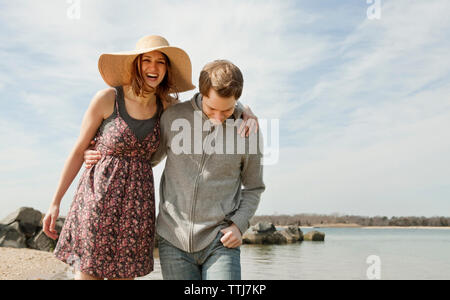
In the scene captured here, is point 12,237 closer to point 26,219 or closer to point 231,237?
point 26,219

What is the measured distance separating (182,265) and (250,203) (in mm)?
540

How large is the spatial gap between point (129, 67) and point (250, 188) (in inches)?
44.9

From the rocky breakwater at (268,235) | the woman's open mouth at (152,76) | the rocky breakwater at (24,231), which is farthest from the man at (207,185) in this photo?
the rocky breakwater at (268,235)

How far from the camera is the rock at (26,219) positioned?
37.2ft

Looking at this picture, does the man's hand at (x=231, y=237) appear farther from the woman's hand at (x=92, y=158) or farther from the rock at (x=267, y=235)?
the rock at (x=267, y=235)

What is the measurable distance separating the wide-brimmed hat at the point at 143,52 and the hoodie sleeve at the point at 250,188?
0.72 m

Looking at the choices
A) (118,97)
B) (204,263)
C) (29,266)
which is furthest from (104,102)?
(29,266)

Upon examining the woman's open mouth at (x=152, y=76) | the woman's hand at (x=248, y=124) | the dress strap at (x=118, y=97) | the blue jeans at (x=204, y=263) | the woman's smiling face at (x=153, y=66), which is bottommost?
the blue jeans at (x=204, y=263)

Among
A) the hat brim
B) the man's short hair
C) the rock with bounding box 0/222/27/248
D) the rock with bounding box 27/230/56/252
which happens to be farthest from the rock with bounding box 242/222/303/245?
the man's short hair

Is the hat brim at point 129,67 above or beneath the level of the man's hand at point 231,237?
above

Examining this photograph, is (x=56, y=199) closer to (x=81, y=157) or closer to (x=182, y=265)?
(x=81, y=157)

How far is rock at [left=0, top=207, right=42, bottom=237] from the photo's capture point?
37.2ft

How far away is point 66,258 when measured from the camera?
8.41 feet

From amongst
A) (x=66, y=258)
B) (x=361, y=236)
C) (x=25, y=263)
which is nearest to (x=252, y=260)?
(x=25, y=263)
